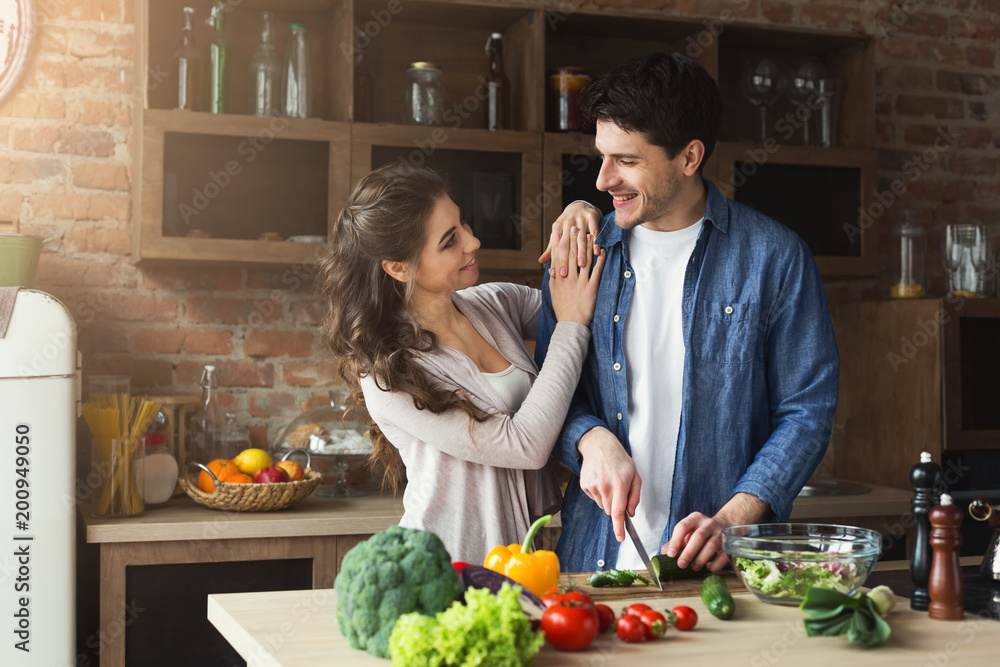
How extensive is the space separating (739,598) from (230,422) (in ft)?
6.55

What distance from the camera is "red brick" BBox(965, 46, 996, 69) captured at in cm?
368

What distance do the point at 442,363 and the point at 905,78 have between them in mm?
2663

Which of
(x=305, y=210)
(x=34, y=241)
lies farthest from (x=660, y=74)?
(x=34, y=241)

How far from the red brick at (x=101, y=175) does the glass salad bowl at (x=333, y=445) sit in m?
0.91

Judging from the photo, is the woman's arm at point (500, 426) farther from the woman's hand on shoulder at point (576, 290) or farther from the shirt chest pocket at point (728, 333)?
the shirt chest pocket at point (728, 333)

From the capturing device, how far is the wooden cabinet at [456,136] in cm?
270

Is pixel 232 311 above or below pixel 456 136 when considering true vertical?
below

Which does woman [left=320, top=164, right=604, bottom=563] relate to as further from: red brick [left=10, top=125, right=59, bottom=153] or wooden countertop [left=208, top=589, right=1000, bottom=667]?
red brick [left=10, top=125, right=59, bottom=153]

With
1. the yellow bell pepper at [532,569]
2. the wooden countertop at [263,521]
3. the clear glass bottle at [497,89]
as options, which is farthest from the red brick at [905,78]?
the yellow bell pepper at [532,569]

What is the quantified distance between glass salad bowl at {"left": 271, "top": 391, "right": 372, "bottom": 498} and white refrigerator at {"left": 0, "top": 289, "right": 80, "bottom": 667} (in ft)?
2.25

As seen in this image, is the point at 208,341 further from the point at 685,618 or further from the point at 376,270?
the point at 685,618

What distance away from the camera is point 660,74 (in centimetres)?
173

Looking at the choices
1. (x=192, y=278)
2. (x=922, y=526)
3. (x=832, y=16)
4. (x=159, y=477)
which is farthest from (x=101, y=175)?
(x=832, y=16)

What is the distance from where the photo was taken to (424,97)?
9.47ft
